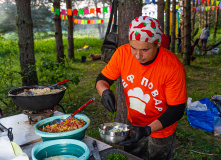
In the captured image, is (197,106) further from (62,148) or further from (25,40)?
(25,40)

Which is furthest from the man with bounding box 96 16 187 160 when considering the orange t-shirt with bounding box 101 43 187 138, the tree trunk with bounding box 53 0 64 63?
the tree trunk with bounding box 53 0 64 63

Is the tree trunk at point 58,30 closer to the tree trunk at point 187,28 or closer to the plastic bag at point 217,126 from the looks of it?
the tree trunk at point 187,28

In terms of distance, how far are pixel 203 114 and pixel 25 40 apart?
4118 mm

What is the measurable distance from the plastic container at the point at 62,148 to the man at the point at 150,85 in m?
0.34

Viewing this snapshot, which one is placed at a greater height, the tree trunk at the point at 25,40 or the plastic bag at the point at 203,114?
the tree trunk at the point at 25,40

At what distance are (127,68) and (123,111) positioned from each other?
4.74 feet

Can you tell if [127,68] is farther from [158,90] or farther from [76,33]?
[76,33]

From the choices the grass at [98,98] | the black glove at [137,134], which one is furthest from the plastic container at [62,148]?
the grass at [98,98]

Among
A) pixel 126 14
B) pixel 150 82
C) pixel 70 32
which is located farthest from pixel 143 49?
pixel 70 32

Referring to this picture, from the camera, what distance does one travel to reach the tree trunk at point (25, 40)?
4527mm

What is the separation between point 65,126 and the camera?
5.82ft

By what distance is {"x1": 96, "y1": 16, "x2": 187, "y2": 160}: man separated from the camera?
175 cm

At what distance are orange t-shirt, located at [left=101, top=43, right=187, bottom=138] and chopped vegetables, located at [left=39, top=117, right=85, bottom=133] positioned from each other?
58 cm

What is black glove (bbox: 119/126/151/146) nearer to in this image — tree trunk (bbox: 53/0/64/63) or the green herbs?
the green herbs
